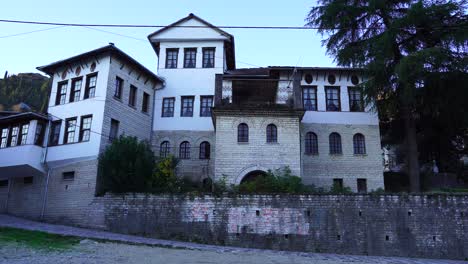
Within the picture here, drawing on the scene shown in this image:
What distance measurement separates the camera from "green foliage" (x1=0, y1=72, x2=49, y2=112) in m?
70.5

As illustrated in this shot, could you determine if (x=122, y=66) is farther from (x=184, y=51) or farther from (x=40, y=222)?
(x=40, y=222)

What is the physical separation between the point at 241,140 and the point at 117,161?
283 inches

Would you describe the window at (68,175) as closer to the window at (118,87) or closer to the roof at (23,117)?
the roof at (23,117)

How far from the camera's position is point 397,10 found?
1052 inches

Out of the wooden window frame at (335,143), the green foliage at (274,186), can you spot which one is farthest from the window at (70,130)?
A: the wooden window frame at (335,143)

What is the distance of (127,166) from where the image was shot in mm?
21203

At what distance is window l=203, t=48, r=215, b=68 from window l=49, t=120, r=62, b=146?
10.6m

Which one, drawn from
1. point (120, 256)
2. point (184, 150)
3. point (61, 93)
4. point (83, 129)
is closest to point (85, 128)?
point (83, 129)

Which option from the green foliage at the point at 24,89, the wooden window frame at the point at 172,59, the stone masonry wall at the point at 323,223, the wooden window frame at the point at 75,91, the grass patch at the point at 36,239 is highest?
the green foliage at the point at 24,89

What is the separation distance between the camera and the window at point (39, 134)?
2455 cm

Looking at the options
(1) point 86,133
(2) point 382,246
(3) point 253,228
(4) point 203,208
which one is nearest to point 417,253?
(2) point 382,246

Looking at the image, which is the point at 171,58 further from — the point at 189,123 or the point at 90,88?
the point at 90,88

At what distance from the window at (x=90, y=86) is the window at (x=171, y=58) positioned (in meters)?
6.31

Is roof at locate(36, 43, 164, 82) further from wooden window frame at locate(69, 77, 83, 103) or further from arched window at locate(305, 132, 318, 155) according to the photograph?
arched window at locate(305, 132, 318, 155)
